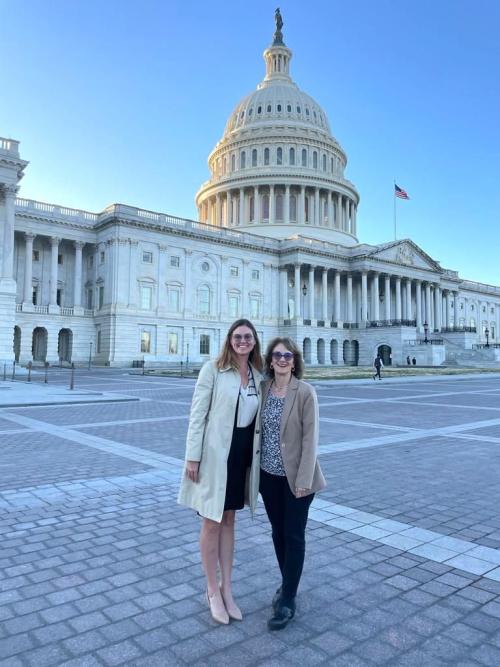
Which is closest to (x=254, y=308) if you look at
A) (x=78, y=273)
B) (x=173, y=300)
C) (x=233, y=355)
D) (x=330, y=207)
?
(x=173, y=300)

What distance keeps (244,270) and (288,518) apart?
66.4 metres

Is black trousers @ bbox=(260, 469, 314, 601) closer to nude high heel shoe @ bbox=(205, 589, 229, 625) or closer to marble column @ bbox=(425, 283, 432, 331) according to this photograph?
nude high heel shoe @ bbox=(205, 589, 229, 625)

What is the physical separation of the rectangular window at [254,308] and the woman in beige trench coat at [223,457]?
2597 inches

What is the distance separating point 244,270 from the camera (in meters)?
69.6

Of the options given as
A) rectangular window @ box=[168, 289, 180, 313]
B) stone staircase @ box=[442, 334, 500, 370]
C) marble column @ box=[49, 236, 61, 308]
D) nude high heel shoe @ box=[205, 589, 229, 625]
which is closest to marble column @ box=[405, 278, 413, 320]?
stone staircase @ box=[442, 334, 500, 370]

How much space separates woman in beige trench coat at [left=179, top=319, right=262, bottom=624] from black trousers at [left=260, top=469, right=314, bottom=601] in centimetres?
12

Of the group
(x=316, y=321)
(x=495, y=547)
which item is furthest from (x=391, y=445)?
(x=316, y=321)

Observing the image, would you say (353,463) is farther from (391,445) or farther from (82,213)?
(82,213)

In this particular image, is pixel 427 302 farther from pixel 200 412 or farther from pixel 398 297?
pixel 200 412

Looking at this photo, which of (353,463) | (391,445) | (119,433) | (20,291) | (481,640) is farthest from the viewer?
(20,291)

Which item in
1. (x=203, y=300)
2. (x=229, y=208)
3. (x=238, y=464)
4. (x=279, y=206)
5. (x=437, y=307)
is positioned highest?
(x=229, y=208)

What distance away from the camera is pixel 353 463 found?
9312 millimetres

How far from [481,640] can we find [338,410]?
14336 millimetres

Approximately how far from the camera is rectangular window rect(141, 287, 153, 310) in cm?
5972
